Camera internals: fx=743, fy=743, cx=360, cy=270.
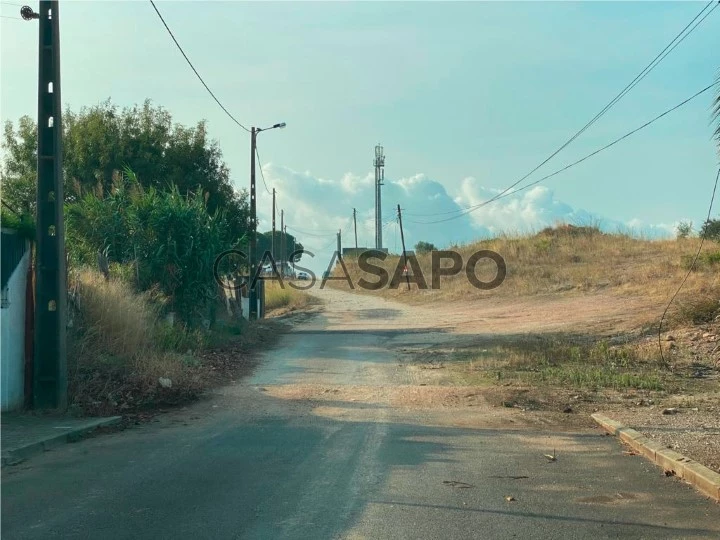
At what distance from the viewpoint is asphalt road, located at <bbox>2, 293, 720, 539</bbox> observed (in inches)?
230

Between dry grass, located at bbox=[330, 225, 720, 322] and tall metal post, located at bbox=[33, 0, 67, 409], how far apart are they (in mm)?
17831

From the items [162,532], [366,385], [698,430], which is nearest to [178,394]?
[366,385]

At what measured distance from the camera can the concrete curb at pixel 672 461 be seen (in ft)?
22.4

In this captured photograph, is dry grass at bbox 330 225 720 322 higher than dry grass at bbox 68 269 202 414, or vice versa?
dry grass at bbox 330 225 720 322

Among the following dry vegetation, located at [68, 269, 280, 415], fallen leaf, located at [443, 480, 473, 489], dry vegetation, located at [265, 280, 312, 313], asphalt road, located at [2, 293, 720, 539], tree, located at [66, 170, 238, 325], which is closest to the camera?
asphalt road, located at [2, 293, 720, 539]

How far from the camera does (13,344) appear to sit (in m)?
11.0

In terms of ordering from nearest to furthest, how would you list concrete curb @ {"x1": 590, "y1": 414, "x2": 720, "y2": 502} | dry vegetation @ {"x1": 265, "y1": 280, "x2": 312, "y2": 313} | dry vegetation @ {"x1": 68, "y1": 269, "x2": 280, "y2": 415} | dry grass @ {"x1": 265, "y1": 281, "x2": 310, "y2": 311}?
concrete curb @ {"x1": 590, "y1": 414, "x2": 720, "y2": 502}
dry vegetation @ {"x1": 68, "y1": 269, "x2": 280, "y2": 415}
dry vegetation @ {"x1": 265, "y1": 280, "x2": 312, "y2": 313}
dry grass @ {"x1": 265, "y1": 281, "x2": 310, "y2": 311}

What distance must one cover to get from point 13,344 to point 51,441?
241cm

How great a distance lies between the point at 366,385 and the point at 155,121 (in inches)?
703

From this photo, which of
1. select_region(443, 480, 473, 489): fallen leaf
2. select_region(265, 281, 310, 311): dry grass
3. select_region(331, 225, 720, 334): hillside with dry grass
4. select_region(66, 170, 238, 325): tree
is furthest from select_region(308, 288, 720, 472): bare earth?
select_region(265, 281, 310, 311): dry grass

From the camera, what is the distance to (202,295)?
2062cm

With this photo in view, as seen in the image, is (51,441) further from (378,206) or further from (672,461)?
(378,206)

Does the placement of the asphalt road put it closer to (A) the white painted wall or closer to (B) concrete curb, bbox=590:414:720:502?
(B) concrete curb, bbox=590:414:720:502

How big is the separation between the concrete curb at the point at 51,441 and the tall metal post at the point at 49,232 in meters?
0.92
